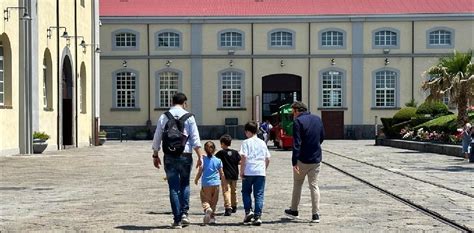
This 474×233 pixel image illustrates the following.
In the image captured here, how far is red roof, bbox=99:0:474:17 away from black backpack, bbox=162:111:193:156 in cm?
4965

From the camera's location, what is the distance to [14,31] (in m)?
30.9

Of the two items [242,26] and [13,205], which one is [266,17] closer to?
[242,26]

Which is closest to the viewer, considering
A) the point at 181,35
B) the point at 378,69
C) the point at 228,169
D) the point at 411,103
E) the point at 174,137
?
the point at 174,137

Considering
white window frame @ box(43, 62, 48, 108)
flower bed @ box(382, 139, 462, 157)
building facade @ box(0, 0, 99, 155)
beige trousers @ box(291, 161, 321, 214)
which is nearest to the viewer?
beige trousers @ box(291, 161, 321, 214)

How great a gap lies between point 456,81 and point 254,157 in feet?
90.9

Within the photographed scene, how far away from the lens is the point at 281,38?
197 feet

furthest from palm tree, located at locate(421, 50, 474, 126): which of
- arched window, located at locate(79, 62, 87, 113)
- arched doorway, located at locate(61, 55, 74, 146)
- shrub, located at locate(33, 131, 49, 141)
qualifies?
arched window, located at locate(79, 62, 87, 113)

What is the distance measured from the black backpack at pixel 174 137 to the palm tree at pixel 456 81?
27533 millimetres

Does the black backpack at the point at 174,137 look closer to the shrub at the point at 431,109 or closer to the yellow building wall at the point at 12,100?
the yellow building wall at the point at 12,100

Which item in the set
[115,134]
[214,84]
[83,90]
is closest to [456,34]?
[214,84]

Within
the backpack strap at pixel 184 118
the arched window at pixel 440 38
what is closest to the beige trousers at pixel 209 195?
the backpack strap at pixel 184 118

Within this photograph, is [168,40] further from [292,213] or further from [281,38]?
[292,213]

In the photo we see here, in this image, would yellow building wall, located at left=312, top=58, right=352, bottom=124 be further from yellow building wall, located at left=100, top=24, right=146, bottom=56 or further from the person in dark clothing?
the person in dark clothing

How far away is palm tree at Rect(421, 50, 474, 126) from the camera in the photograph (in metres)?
37.2
